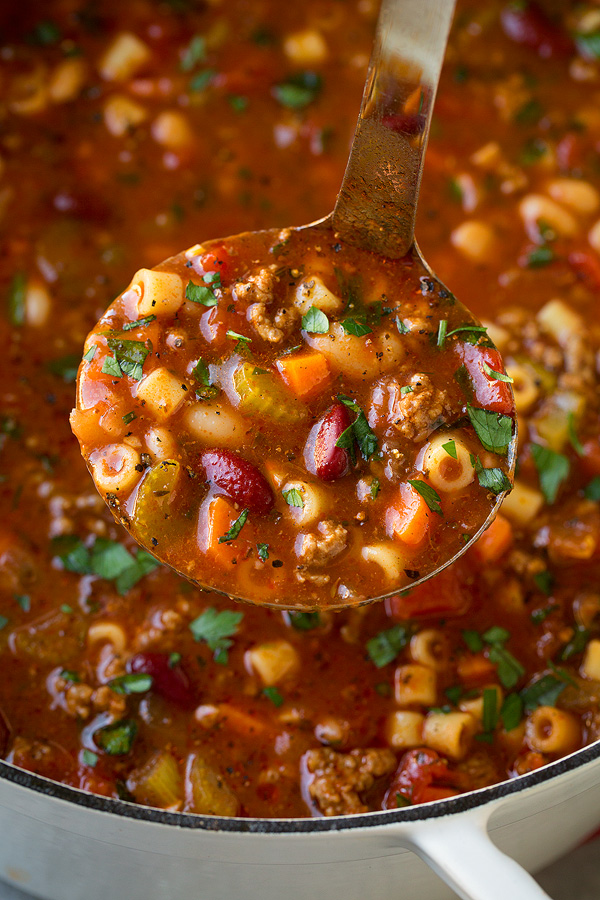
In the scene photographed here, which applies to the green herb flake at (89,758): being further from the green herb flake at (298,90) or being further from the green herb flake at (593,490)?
the green herb flake at (298,90)

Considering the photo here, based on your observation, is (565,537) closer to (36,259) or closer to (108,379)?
(108,379)

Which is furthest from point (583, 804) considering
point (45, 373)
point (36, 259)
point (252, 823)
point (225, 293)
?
point (36, 259)

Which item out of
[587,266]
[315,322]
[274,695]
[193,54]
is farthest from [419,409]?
[193,54]

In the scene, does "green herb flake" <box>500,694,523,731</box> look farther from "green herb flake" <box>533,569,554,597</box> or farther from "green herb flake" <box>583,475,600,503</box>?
"green herb flake" <box>583,475,600,503</box>

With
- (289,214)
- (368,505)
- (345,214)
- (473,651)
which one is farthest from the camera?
(289,214)

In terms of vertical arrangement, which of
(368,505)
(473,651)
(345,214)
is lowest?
(473,651)

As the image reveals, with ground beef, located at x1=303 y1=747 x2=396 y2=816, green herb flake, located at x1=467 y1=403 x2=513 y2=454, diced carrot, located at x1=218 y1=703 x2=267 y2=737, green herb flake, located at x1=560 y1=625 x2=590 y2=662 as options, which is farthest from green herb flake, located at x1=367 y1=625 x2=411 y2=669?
green herb flake, located at x1=467 y1=403 x2=513 y2=454

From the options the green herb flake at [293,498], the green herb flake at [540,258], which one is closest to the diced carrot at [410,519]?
the green herb flake at [293,498]

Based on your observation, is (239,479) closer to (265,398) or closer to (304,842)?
(265,398)

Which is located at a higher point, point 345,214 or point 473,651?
point 345,214
